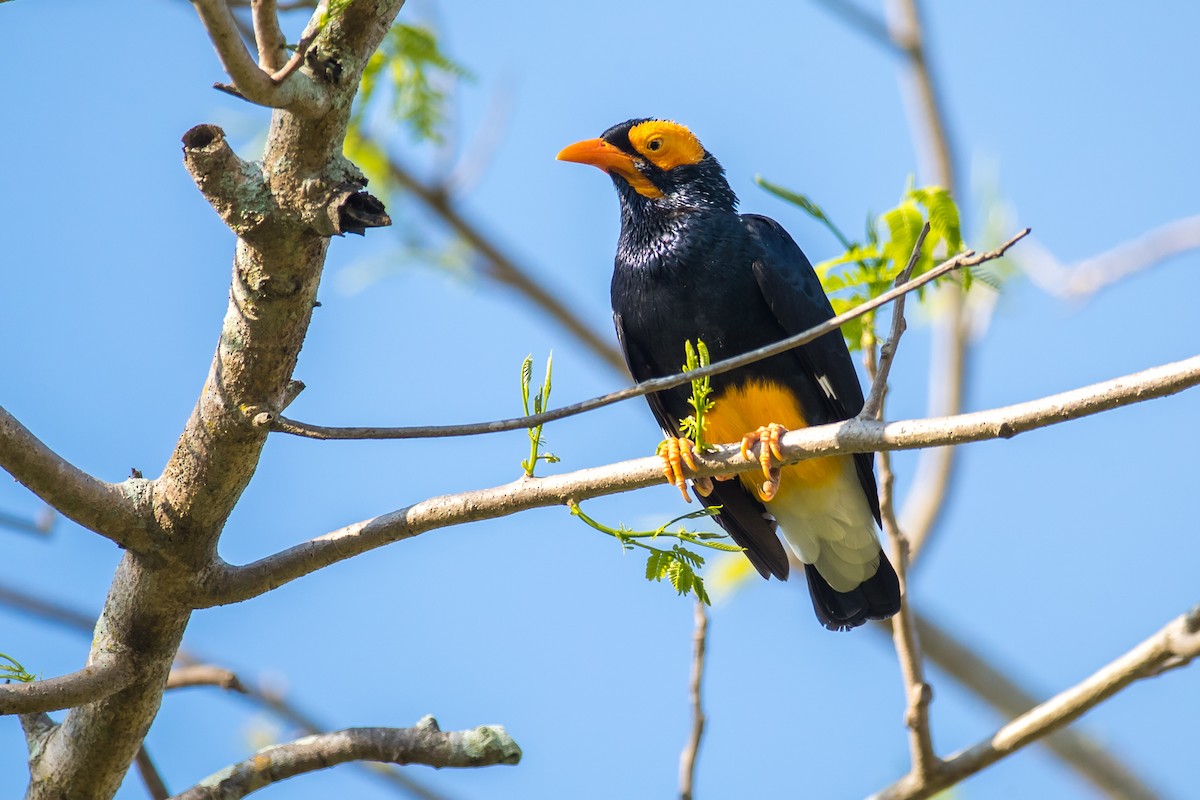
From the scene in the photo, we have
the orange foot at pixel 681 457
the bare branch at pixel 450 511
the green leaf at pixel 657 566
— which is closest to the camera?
the bare branch at pixel 450 511

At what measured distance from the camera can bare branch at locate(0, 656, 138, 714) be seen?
2.89 meters

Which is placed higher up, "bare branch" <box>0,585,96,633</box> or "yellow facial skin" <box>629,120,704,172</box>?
"yellow facial skin" <box>629,120,704,172</box>

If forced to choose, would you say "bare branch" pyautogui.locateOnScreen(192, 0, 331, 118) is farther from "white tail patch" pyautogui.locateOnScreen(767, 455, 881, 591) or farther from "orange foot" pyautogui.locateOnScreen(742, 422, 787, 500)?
"white tail patch" pyautogui.locateOnScreen(767, 455, 881, 591)

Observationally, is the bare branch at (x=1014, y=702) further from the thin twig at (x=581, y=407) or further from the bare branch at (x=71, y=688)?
the bare branch at (x=71, y=688)

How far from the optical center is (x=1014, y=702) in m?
8.52

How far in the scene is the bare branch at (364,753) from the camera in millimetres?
3174

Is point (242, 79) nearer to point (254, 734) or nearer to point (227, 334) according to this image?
point (227, 334)

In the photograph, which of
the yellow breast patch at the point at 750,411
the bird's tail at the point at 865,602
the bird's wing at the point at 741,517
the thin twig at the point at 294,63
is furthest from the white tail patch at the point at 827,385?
the thin twig at the point at 294,63

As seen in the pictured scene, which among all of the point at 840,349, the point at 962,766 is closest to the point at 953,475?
the point at 840,349

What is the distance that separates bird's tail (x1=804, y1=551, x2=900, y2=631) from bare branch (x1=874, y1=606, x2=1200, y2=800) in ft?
5.65

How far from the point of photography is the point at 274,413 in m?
3.13

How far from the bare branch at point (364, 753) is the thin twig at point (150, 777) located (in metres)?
0.42

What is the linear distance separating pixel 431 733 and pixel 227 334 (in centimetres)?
116

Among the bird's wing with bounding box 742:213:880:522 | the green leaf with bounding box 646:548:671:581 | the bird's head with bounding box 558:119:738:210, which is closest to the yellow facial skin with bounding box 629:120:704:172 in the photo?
the bird's head with bounding box 558:119:738:210
